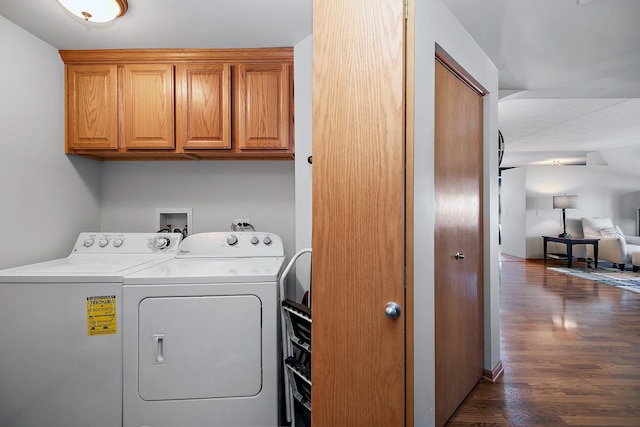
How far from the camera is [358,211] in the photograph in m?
1.13

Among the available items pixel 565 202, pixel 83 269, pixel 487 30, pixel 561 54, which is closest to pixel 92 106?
pixel 83 269

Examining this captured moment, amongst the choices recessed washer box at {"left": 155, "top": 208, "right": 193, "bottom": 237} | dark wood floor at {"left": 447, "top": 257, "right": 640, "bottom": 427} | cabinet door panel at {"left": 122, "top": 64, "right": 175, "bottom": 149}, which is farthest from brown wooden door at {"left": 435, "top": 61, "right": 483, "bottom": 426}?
recessed washer box at {"left": 155, "top": 208, "right": 193, "bottom": 237}

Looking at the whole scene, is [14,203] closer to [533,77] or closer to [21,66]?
[21,66]

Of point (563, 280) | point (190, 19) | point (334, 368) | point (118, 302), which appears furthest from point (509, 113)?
point (118, 302)

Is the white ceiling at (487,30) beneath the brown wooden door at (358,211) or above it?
above

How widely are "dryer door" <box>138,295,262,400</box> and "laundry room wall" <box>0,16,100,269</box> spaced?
3.58 ft

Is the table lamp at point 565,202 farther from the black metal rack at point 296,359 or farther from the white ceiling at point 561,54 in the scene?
the black metal rack at point 296,359

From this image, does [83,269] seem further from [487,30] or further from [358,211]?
[487,30]

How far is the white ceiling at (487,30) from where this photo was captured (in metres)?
1.73

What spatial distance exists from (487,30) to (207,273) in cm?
238

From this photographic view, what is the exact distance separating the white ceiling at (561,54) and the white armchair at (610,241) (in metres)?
2.11

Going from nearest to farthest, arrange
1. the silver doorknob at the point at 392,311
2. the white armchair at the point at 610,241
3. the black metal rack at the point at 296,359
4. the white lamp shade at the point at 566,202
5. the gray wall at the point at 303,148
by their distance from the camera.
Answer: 1. the silver doorknob at the point at 392,311
2. the black metal rack at the point at 296,359
3. the gray wall at the point at 303,148
4. the white armchair at the point at 610,241
5. the white lamp shade at the point at 566,202

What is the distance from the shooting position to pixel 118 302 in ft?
5.00

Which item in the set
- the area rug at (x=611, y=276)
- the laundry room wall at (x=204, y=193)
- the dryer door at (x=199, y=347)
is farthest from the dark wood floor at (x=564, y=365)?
the laundry room wall at (x=204, y=193)
